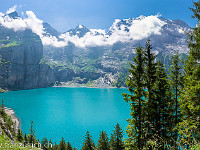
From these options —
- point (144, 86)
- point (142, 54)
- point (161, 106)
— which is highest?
point (142, 54)

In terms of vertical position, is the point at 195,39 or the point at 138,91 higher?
the point at 195,39

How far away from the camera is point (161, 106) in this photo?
17828 mm

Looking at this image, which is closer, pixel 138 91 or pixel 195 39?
pixel 195 39

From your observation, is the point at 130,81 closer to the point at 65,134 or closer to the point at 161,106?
the point at 161,106

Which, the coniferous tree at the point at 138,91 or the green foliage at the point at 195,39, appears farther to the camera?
the coniferous tree at the point at 138,91

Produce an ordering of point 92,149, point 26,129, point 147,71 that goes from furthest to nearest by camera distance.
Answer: point 26,129 < point 92,149 < point 147,71

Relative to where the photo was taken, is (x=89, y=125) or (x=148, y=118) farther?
(x=89, y=125)

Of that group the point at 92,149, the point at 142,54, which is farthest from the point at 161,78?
the point at 92,149

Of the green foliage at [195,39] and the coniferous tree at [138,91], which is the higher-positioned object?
the green foliage at [195,39]

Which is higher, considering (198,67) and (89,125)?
(198,67)

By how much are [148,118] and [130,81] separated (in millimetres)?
4898

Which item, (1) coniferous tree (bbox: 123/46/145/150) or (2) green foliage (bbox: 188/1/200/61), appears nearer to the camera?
(2) green foliage (bbox: 188/1/200/61)

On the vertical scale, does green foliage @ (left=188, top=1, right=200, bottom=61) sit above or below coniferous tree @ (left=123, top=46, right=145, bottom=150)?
above

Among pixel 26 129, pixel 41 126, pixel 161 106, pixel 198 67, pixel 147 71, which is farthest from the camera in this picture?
pixel 41 126
